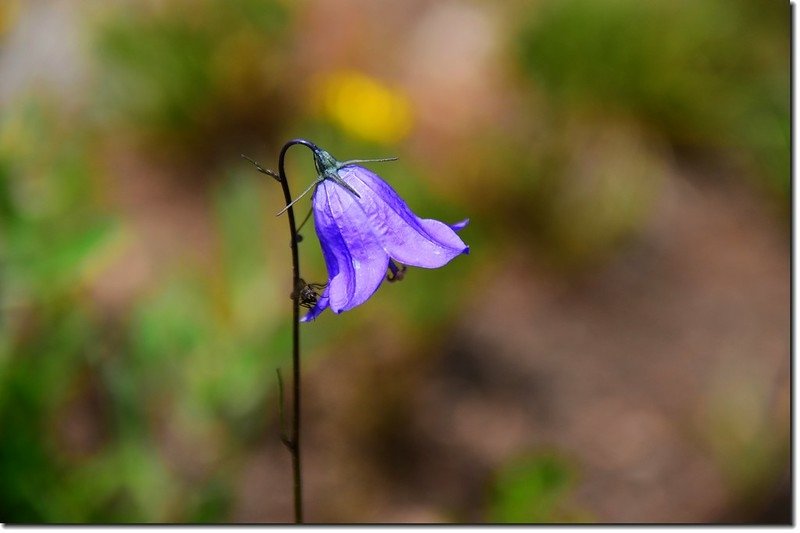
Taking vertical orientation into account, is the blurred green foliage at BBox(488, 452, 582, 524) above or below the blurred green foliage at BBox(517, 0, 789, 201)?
below

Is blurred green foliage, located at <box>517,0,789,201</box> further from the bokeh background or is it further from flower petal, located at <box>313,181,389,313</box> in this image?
flower petal, located at <box>313,181,389,313</box>

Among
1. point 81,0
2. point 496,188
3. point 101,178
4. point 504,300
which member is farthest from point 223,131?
point 504,300

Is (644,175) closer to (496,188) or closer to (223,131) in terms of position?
(496,188)

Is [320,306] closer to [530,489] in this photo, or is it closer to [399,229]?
[399,229]

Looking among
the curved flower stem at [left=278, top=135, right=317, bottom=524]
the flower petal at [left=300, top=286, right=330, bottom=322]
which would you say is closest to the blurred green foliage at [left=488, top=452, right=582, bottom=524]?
the curved flower stem at [left=278, top=135, right=317, bottom=524]

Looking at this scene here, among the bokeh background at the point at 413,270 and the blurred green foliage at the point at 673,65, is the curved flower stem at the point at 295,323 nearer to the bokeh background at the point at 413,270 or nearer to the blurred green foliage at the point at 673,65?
the bokeh background at the point at 413,270

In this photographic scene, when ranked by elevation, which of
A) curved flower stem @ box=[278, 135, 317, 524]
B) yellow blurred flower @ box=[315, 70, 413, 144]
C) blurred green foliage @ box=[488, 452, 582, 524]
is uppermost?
yellow blurred flower @ box=[315, 70, 413, 144]

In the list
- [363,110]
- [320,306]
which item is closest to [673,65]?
[363,110]
